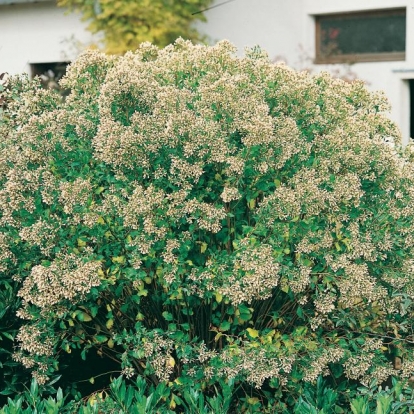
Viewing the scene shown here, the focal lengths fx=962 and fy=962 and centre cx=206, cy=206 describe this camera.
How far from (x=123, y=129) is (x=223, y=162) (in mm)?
516

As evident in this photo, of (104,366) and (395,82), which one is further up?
(395,82)

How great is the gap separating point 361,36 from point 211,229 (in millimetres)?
9548

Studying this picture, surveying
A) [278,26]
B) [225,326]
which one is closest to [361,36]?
[278,26]

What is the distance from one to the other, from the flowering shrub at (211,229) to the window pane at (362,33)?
8.32 metres

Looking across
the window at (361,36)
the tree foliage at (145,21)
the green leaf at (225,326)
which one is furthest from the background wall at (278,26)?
the green leaf at (225,326)

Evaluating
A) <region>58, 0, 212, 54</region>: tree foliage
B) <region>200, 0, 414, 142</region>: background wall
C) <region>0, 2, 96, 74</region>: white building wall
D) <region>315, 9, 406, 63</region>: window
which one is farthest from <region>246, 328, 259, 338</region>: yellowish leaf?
<region>0, 2, 96, 74</region>: white building wall

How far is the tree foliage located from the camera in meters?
13.1

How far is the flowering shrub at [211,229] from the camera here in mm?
4594

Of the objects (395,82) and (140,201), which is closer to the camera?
(140,201)

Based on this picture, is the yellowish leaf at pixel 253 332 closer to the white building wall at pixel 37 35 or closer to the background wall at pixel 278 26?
the background wall at pixel 278 26

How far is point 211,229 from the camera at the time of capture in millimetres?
4590

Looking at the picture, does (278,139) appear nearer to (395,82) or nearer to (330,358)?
(330,358)

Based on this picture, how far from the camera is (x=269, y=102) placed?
16.7 ft

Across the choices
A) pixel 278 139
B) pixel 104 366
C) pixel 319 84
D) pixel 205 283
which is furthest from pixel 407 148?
pixel 104 366
